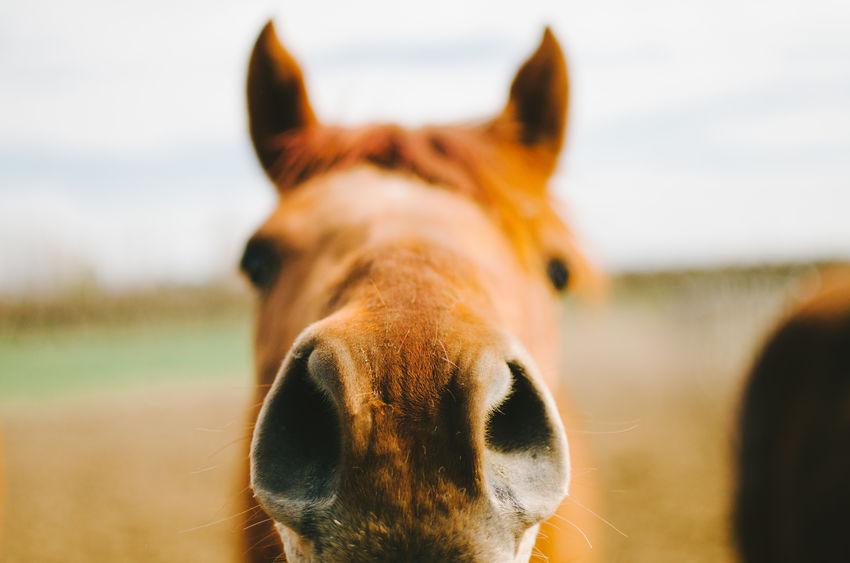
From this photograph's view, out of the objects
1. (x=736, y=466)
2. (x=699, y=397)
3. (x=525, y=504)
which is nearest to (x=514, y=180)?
(x=525, y=504)

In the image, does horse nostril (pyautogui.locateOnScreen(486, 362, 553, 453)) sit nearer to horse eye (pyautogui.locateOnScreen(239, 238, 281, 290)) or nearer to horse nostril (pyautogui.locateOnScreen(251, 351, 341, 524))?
horse nostril (pyautogui.locateOnScreen(251, 351, 341, 524))

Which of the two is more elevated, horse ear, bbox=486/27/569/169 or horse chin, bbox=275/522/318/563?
horse ear, bbox=486/27/569/169

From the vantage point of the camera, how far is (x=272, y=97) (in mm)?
2527

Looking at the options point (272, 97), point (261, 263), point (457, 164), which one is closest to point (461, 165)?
point (457, 164)

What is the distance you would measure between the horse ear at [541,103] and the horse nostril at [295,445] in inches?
63.9

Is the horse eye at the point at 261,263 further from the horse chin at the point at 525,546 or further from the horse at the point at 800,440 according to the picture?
the horse at the point at 800,440

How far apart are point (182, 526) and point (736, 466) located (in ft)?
22.6

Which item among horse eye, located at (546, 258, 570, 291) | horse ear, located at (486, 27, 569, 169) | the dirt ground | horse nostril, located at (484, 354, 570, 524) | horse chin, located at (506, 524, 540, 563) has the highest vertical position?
horse ear, located at (486, 27, 569, 169)

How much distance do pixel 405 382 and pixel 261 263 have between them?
1.23 m

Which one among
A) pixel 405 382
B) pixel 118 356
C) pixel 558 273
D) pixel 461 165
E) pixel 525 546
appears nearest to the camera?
pixel 405 382

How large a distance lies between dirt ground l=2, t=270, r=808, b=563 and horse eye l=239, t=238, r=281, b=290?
42 centimetres

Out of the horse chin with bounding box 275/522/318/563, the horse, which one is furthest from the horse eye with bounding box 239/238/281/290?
the horse

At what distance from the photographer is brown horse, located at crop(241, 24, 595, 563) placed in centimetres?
104

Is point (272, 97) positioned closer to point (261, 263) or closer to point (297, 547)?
point (261, 263)
